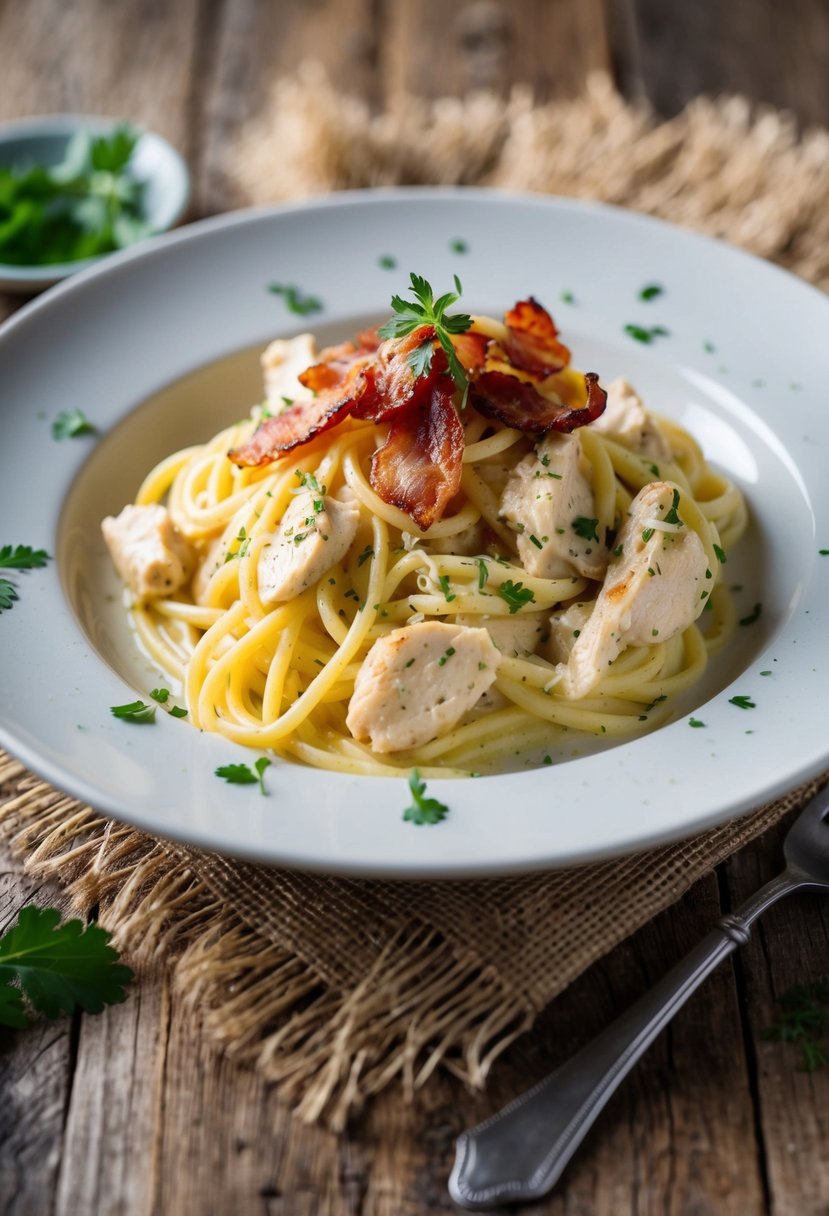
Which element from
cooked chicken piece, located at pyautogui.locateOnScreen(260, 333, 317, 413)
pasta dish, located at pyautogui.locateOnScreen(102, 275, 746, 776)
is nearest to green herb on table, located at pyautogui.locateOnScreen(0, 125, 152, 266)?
cooked chicken piece, located at pyautogui.locateOnScreen(260, 333, 317, 413)

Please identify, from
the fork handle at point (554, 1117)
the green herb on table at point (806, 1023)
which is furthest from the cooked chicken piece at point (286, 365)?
the green herb on table at point (806, 1023)

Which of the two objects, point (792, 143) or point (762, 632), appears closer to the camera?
point (762, 632)

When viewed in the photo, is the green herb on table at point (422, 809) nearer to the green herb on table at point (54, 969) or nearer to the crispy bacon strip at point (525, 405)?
the green herb on table at point (54, 969)

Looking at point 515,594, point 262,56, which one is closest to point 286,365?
point 515,594

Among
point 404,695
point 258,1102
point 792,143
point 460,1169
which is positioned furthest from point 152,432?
point 792,143

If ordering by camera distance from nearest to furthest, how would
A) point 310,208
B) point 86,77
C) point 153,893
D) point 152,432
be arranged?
point 153,893 → point 152,432 → point 310,208 → point 86,77

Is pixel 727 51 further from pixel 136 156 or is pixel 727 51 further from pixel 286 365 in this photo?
pixel 286 365

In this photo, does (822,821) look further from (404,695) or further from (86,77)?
(86,77)
